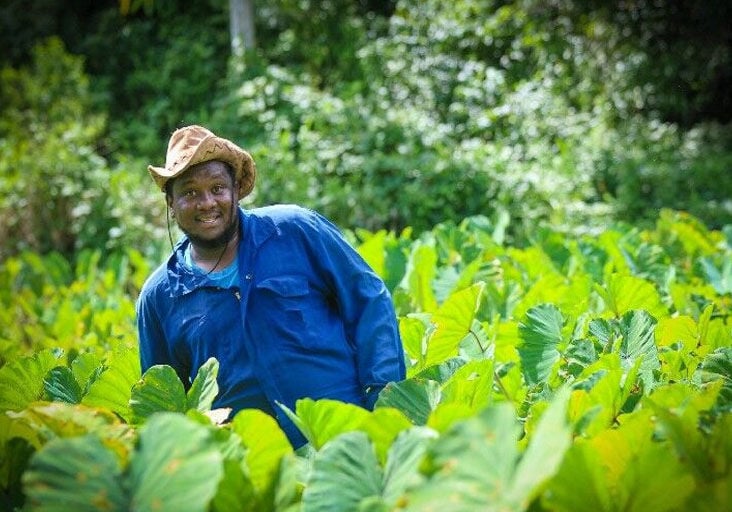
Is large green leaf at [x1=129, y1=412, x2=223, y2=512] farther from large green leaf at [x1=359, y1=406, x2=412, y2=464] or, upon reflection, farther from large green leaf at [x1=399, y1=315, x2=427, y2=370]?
large green leaf at [x1=399, y1=315, x2=427, y2=370]

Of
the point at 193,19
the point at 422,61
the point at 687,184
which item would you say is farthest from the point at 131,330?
the point at 193,19

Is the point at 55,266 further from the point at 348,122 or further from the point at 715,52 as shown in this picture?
the point at 715,52

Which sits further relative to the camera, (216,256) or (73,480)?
(216,256)

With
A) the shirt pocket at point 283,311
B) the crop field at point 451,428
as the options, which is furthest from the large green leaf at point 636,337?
the shirt pocket at point 283,311

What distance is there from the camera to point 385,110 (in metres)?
7.96

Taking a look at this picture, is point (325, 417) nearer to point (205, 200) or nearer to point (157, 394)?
point (157, 394)

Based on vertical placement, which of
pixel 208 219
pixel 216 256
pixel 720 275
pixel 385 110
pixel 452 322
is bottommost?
Answer: pixel 720 275

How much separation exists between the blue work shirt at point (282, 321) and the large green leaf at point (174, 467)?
1.01 meters

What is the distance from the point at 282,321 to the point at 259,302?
81mm

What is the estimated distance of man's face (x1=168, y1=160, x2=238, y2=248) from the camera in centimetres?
227

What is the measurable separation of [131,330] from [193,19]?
1017cm

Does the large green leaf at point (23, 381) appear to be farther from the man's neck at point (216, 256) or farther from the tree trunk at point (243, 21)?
the tree trunk at point (243, 21)

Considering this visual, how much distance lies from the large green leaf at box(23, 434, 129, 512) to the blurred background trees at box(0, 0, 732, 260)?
4.79m

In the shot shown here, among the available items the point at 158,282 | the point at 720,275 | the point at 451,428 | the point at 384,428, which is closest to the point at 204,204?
the point at 158,282
